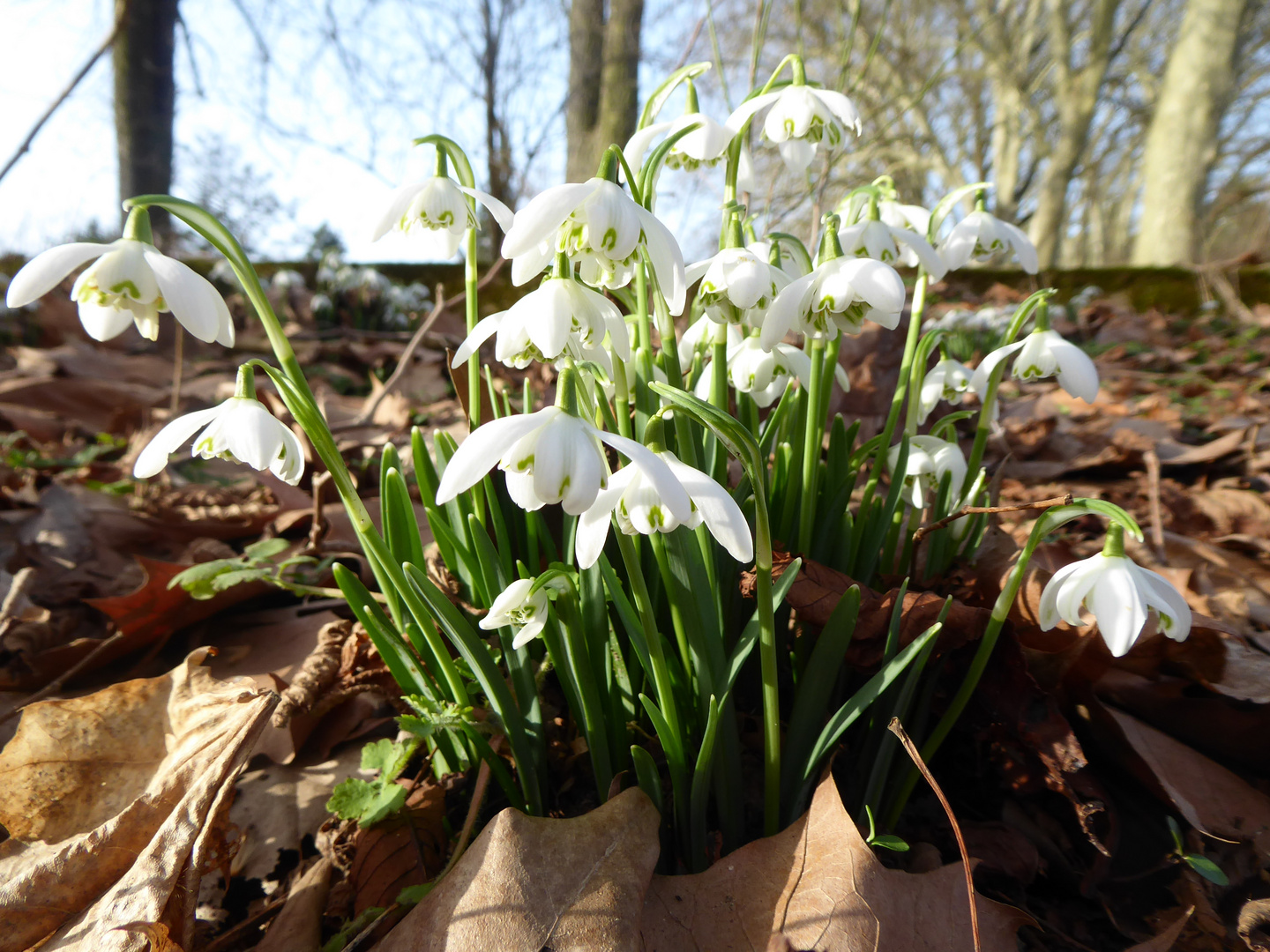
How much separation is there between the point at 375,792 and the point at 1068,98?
15.1 m

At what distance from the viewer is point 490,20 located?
9.00 m

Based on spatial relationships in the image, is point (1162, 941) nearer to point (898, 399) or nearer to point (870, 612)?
point (870, 612)

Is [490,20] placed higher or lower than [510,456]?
higher

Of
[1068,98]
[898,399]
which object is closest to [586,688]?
[898,399]

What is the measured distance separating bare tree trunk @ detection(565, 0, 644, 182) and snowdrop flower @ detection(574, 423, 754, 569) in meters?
5.09

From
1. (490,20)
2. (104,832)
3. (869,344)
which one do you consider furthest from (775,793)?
(490,20)

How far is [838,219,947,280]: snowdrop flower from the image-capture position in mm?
1101

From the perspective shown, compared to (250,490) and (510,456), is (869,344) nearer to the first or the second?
(510,456)

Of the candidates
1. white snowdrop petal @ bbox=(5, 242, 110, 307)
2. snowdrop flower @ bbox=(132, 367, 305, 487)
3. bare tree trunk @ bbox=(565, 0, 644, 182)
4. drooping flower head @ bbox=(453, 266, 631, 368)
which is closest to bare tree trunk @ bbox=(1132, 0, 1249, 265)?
bare tree trunk @ bbox=(565, 0, 644, 182)

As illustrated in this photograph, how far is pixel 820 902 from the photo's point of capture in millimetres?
828

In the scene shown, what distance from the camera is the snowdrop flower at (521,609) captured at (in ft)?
2.72

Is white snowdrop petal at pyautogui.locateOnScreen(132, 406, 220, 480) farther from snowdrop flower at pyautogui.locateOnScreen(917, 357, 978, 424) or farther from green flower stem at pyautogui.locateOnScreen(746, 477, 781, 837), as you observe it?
snowdrop flower at pyautogui.locateOnScreen(917, 357, 978, 424)

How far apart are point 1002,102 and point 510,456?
16530 mm

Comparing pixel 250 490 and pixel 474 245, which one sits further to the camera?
pixel 250 490
